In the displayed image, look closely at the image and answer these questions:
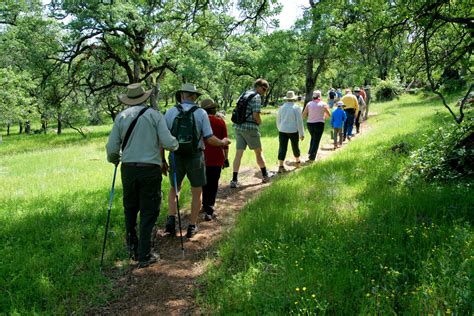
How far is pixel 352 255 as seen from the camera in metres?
3.55

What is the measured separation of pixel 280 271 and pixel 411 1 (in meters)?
4.15

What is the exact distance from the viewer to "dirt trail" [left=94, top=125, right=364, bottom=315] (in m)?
3.66

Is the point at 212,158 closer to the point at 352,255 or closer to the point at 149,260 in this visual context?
→ the point at 149,260

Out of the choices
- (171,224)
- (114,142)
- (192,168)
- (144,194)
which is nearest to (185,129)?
(192,168)

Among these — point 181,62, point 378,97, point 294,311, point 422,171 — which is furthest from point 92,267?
point 378,97

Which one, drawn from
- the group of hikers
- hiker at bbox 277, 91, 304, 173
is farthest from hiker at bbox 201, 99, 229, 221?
hiker at bbox 277, 91, 304, 173

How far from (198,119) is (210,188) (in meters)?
1.53

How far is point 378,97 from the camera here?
3744 cm

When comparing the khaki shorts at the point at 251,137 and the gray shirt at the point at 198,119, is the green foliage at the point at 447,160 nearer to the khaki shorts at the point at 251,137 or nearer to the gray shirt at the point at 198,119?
the khaki shorts at the point at 251,137

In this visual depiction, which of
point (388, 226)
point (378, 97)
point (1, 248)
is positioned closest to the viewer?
point (388, 226)

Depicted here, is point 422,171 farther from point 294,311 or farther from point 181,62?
point 181,62

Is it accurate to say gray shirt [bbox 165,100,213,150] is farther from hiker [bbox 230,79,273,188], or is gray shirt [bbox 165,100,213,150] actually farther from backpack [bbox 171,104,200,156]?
hiker [bbox 230,79,273,188]

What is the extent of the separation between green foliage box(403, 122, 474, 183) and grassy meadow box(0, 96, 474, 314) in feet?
1.20

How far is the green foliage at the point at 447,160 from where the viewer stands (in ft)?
16.7
